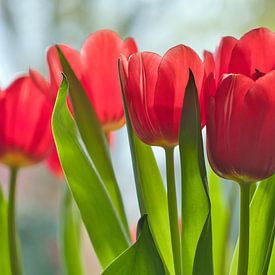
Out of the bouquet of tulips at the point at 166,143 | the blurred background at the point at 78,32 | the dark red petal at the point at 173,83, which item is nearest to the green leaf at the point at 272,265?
the bouquet of tulips at the point at 166,143

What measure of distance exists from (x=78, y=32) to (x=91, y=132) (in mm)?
1341

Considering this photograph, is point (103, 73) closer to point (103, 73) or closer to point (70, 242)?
point (103, 73)

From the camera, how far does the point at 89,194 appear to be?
17.3 inches

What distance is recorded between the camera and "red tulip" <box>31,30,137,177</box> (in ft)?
1.58

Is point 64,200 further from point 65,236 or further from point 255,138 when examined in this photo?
point 255,138

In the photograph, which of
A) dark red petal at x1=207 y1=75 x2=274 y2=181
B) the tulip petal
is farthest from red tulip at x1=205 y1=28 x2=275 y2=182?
the tulip petal

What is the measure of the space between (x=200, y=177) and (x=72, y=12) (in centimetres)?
141

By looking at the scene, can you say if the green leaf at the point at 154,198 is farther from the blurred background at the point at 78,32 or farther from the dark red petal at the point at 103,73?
the blurred background at the point at 78,32

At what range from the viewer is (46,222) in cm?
167

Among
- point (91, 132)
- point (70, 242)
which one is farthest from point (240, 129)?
point (70, 242)

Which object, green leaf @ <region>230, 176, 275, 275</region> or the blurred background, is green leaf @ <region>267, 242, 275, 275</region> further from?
the blurred background

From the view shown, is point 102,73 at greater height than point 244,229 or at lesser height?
greater

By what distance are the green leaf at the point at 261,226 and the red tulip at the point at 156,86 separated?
0.24 feet

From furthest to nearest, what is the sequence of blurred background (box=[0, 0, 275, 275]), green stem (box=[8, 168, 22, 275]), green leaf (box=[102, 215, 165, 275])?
blurred background (box=[0, 0, 275, 275]), green stem (box=[8, 168, 22, 275]), green leaf (box=[102, 215, 165, 275])
